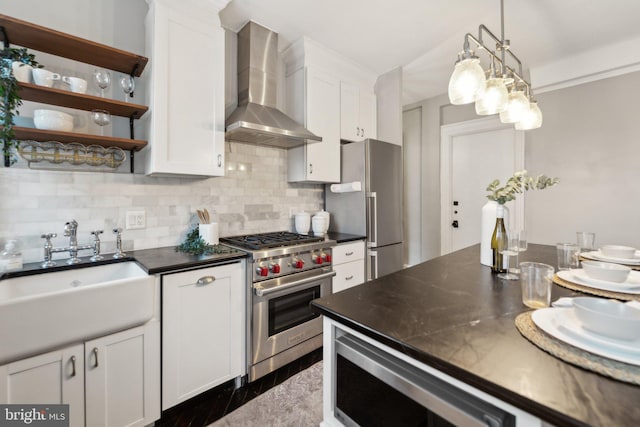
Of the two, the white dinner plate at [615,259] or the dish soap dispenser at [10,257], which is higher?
the dish soap dispenser at [10,257]

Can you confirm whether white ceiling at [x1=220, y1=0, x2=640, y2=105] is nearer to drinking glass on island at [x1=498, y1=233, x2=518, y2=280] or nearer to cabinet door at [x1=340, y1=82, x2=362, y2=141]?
cabinet door at [x1=340, y1=82, x2=362, y2=141]

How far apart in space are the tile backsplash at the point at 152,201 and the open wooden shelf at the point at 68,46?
0.68 m

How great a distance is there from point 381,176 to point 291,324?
1.63 m

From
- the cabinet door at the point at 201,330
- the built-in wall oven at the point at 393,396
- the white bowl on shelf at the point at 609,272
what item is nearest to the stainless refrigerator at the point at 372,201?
the cabinet door at the point at 201,330

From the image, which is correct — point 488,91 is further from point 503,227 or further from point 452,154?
point 452,154

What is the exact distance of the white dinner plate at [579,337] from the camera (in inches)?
23.0

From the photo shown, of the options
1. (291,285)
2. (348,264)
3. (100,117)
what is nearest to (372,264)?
(348,264)

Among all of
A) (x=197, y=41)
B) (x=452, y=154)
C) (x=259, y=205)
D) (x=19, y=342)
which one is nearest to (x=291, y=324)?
(x=259, y=205)

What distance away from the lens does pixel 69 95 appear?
1467mm

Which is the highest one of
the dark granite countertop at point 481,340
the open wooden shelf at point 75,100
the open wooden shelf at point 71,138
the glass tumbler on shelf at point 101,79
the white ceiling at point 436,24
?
the white ceiling at point 436,24

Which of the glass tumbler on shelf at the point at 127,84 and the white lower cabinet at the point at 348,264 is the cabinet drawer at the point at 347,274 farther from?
the glass tumbler on shelf at the point at 127,84

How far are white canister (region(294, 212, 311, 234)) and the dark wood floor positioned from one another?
1.19m

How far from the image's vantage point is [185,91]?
1.84 m

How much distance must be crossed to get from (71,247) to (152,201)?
0.54m
